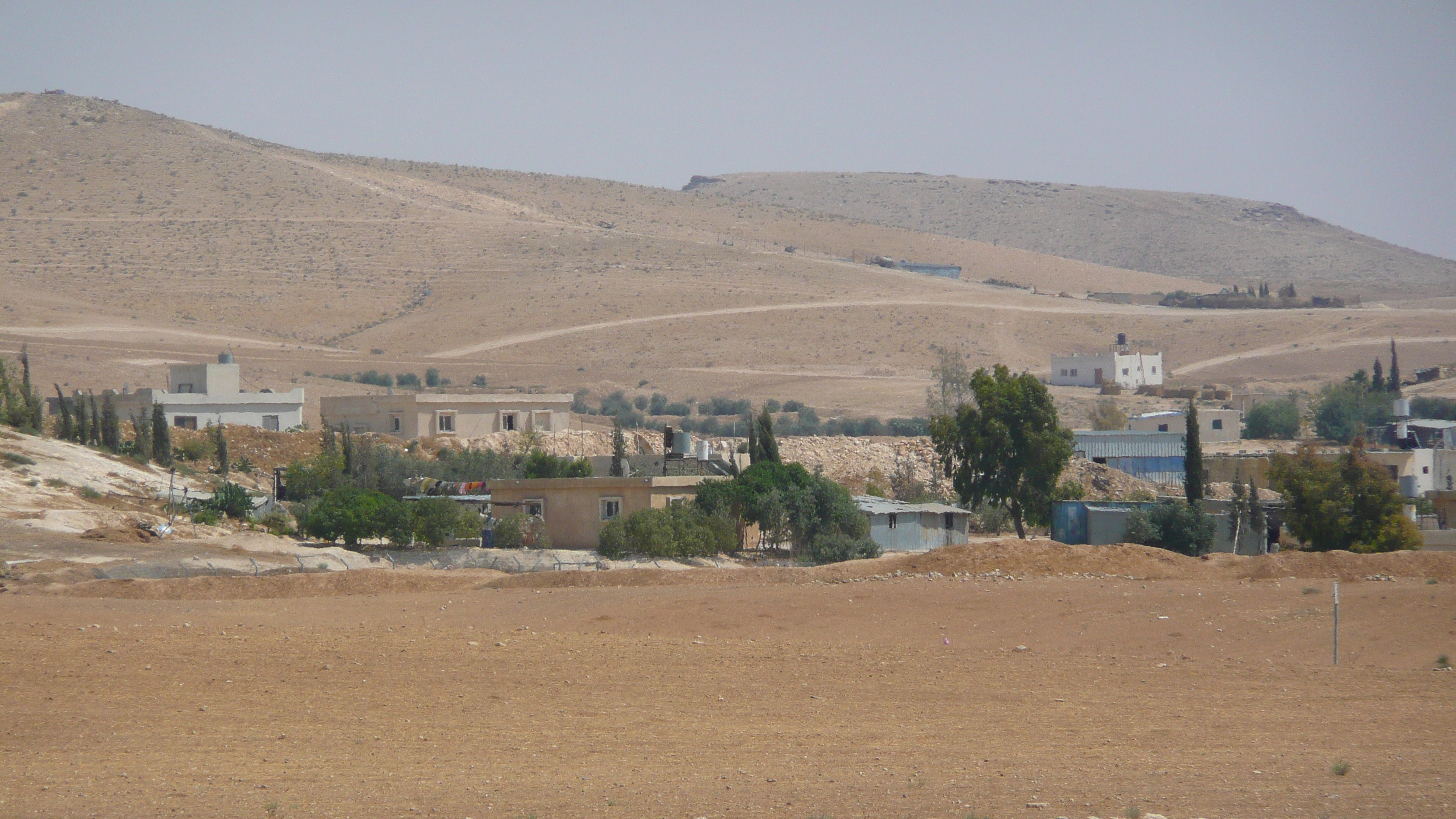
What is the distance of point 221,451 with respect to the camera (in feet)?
141

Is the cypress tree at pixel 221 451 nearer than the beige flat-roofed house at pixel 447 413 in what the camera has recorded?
Yes

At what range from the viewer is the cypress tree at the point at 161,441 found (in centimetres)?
4203

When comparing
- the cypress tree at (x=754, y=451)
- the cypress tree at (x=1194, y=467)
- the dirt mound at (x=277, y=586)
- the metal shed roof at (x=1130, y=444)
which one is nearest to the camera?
the dirt mound at (x=277, y=586)

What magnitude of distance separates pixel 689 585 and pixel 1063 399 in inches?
2103

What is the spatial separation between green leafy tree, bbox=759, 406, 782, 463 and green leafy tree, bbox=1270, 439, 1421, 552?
44.1 feet

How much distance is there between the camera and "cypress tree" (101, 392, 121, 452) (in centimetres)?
4284

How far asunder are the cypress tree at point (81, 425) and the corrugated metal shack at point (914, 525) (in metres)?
23.5

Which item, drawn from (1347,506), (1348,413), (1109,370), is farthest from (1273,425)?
(1347,506)

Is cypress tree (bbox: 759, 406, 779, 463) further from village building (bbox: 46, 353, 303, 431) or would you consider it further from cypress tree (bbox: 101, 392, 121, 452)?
village building (bbox: 46, 353, 303, 431)

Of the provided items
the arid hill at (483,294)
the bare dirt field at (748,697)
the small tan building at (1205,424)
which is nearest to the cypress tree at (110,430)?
the bare dirt field at (748,697)

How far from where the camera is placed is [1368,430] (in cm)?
5447

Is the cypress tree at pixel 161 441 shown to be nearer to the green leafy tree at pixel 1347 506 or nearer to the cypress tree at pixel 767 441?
the cypress tree at pixel 767 441

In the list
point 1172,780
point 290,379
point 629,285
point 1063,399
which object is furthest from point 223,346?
point 1172,780

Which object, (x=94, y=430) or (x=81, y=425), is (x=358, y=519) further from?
(x=94, y=430)
